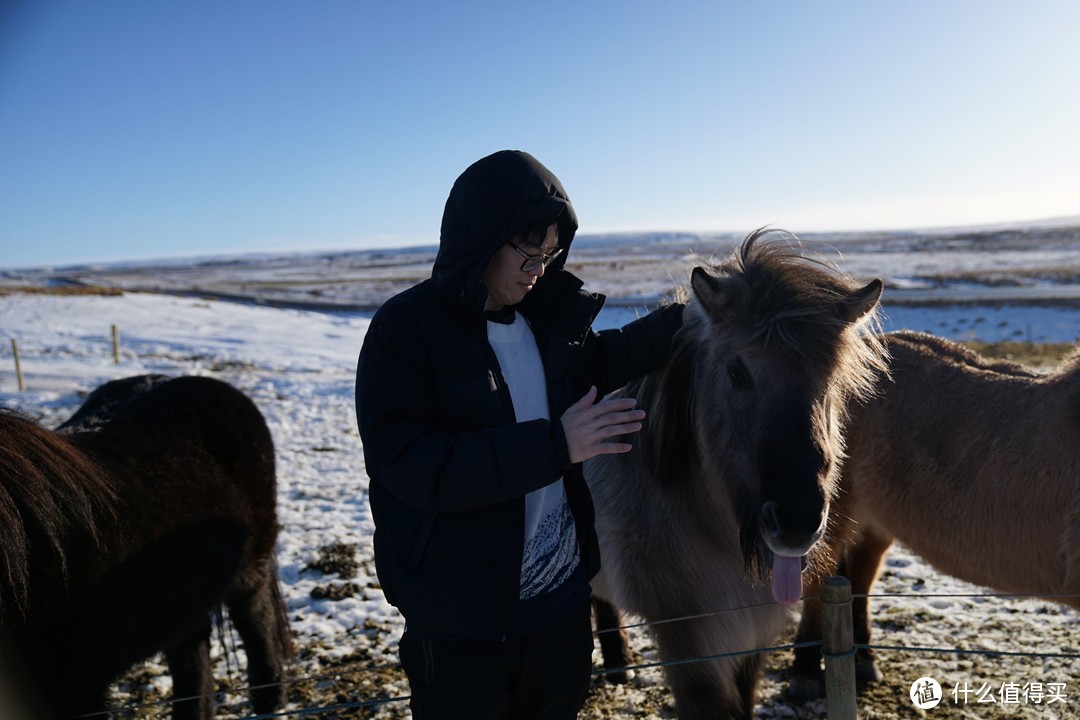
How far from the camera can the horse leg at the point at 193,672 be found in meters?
3.33

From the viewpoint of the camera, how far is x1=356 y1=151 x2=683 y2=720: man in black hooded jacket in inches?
62.1

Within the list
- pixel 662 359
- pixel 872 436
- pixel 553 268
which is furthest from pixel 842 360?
pixel 872 436

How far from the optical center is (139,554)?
285 centimetres

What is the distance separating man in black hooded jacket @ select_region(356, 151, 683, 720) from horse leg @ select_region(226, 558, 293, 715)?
2387mm

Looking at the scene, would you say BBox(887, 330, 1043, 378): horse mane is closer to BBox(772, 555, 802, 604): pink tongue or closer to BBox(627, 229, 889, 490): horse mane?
BBox(627, 229, 889, 490): horse mane

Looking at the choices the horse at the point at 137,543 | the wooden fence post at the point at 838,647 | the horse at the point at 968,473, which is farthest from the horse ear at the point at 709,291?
the horse at the point at 137,543

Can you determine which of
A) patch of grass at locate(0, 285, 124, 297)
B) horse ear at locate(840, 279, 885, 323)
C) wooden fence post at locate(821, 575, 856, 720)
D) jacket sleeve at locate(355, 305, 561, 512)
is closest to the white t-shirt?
jacket sleeve at locate(355, 305, 561, 512)

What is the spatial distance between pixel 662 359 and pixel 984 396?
76.9 inches

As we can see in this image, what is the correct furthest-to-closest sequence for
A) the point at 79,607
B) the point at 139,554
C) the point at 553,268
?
the point at 139,554
the point at 79,607
the point at 553,268

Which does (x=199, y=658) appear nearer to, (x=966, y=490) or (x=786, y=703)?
(x=786, y=703)

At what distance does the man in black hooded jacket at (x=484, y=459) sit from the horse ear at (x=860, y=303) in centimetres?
103

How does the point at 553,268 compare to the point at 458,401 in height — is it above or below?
above

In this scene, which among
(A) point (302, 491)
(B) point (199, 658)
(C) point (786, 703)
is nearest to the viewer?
(B) point (199, 658)

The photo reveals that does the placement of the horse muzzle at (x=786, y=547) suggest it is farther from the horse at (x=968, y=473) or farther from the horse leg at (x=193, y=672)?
the horse leg at (x=193, y=672)
